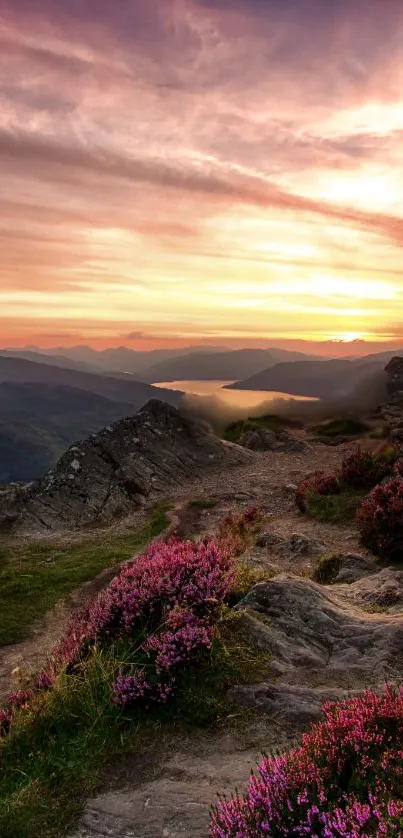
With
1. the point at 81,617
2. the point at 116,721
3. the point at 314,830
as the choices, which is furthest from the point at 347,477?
the point at 314,830

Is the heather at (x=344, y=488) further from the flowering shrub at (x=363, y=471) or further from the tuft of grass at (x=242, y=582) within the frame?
the tuft of grass at (x=242, y=582)

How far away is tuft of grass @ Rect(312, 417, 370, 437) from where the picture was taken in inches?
1850

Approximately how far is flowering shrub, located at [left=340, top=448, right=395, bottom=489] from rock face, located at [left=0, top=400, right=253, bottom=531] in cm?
1084

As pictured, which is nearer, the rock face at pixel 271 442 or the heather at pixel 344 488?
the heather at pixel 344 488

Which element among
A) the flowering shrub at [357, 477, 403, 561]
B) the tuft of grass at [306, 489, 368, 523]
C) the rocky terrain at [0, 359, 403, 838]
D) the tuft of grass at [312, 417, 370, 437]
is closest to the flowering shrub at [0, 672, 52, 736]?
the rocky terrain at [0, 359, 403, 838]

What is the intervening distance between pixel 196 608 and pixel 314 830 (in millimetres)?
3811

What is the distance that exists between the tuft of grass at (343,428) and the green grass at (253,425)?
380 cm

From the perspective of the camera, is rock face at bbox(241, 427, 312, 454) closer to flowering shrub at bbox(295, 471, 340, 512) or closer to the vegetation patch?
flowering shrub at bbox(295, 471, 340, 512)

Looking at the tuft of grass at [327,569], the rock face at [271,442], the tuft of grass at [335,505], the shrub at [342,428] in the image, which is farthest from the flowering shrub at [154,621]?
the shrub at [342,428]

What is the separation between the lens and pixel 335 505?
75.2 feet

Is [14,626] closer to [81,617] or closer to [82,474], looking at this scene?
[81,617]

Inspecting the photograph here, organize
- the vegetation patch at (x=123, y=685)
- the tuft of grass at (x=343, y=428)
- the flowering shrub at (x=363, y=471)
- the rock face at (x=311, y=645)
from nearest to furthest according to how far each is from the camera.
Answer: the vegetation patch at (x=123, y=685), the rock face at (x=311, y=645), the flowering shrub at (x=363, y=471), the tuft of grass at (x=343, y=428)

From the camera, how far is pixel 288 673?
680 centimetres

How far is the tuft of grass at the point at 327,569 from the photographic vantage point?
45.9ft
